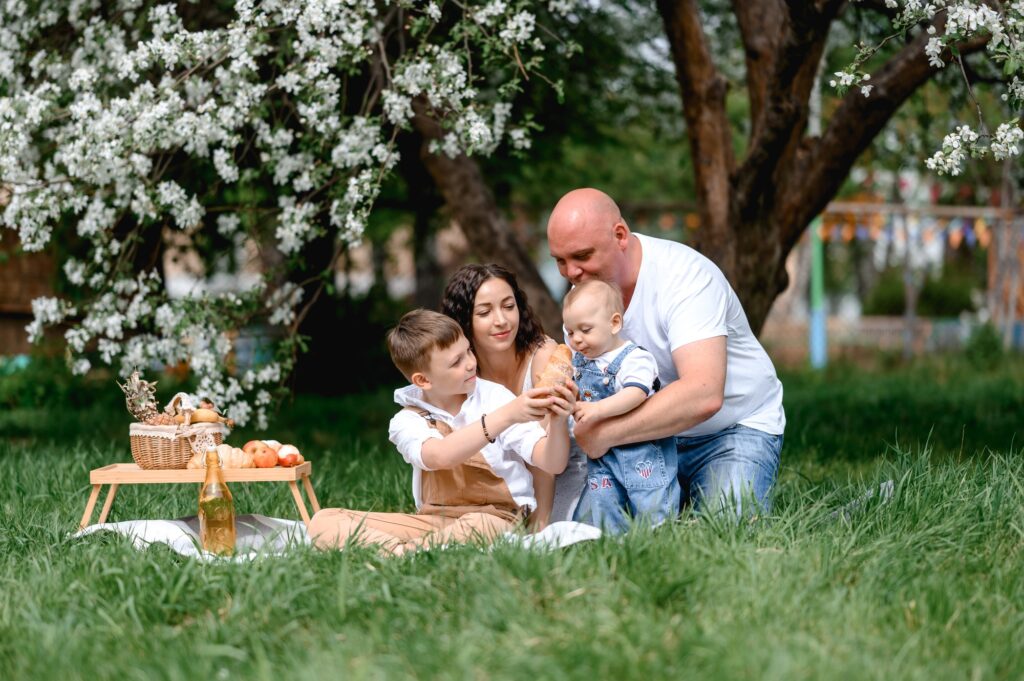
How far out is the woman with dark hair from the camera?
4.74 meters

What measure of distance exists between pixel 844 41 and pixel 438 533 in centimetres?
1029

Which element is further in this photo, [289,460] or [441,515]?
[289,460]

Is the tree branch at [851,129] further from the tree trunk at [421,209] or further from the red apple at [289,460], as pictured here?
the red apple at [289,460]

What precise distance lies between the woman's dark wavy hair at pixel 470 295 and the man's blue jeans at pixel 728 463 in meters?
0.81

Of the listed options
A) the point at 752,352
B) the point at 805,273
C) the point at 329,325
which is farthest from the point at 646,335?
the point at 805,273

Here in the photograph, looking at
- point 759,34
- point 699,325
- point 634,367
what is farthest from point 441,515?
point 759,34

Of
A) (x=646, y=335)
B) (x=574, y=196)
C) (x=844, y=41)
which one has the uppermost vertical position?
(x=844, y=41)

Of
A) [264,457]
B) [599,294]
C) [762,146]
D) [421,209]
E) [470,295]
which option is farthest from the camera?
[421,209]

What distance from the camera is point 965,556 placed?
13.6ft

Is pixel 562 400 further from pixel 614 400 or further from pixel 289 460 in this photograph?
pixel 289 460

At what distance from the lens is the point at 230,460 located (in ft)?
16.2

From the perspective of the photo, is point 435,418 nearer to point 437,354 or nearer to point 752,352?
point 437,354

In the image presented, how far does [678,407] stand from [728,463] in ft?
1.77

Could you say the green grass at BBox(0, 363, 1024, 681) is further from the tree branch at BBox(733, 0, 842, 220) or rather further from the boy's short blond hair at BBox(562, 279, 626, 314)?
the tree branch at BBox(733, 0, 842, 220)
